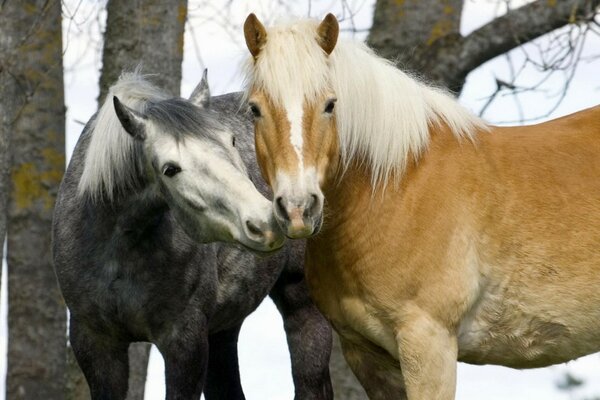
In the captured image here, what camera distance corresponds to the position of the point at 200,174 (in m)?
6.04

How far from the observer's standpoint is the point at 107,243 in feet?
21.3

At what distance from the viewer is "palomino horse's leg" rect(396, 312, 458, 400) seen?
5.84 m

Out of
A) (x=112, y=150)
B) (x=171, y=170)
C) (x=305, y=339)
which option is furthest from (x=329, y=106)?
(x=305, y=339)

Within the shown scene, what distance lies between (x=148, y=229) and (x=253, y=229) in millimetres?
865

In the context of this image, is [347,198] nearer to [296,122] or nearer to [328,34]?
[296,122]

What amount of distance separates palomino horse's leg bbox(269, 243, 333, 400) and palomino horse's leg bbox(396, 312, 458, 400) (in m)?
1.68

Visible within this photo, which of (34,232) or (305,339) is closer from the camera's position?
(305,339)

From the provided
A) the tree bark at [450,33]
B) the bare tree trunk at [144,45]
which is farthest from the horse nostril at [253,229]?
the bare tree trunk at [144,45]

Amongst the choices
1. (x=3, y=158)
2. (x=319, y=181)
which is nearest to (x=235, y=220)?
(x=319, y=181)

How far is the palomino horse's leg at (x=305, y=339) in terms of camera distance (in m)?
7.54

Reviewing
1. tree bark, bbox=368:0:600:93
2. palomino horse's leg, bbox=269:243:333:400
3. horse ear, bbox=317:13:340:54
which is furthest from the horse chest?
tree bark, bbox=368:0:600:93

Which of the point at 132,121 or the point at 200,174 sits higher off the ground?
the point at 132,121

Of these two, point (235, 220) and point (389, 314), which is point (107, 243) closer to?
point (235, 220)

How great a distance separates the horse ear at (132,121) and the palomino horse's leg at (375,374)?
4.49 ft
